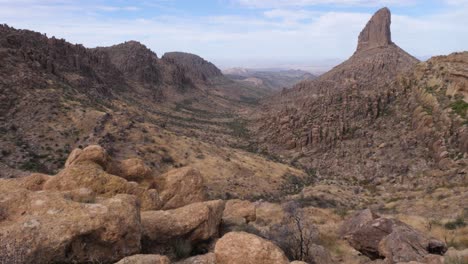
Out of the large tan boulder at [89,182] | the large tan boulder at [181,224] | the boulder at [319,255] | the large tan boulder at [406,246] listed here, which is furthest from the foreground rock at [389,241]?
the large tan boulder at [89,182]

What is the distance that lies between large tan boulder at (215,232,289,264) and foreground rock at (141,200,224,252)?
8.17 feet

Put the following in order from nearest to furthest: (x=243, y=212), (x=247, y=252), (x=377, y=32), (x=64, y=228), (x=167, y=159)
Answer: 1. (x=64, y=228)
2. (x=247, y=252)
3. (x=243, y=212)
4. (x=167, y=159)
5. (x=377, y=32)

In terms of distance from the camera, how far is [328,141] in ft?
202

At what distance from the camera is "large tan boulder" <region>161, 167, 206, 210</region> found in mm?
16239

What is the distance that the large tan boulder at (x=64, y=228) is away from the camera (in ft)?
28.0

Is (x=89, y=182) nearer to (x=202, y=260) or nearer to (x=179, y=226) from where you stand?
(x=179, y=226)

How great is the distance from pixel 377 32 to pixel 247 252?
6437 inches

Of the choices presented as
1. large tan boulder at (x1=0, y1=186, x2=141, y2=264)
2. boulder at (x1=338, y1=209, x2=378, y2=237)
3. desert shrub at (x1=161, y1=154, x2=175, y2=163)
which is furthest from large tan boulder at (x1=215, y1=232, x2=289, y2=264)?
desert shrub at (x1=161, y1=154, x2=175, y2=163)

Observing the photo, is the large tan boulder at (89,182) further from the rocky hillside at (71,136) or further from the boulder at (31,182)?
the rocky hillside at (71,136)

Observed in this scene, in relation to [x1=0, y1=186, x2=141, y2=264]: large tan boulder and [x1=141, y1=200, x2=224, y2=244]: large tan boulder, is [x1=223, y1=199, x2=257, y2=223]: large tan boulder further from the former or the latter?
[x1=0, y1=186, x2=141, y2=264]: large tan boulder

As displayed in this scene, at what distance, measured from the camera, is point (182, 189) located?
16703 mm

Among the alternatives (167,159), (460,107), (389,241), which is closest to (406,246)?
(389,241)

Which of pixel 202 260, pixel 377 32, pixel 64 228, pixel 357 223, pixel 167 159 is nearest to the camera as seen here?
pixel 64 228

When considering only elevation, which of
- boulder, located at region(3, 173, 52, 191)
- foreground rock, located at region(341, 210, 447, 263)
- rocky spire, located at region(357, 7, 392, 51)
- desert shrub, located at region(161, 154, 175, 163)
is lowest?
desert shrub, located at region(161, 154, 175, 163)
